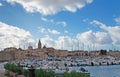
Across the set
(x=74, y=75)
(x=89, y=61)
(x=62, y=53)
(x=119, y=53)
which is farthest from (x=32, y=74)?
(x=62, y=53)

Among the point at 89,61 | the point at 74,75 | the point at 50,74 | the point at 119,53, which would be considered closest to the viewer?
the point at 74,75

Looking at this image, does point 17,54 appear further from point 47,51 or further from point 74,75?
point 74,75

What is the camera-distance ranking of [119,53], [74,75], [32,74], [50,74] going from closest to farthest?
[32,74] < [74,75] < [50,74] < [119,53]

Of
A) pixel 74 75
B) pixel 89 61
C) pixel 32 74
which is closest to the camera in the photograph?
pixel 32 74

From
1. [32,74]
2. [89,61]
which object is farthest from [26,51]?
[32,74]

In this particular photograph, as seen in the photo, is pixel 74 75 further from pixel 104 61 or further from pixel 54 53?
pixel 54 53

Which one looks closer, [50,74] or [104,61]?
[50,74]

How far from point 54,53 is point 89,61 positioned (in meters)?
55.8

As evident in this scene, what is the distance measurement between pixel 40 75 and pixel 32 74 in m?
11.0

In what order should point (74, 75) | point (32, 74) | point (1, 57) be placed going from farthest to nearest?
1. point (1, 57)
2. point (74, 75)
3. point (32, 74)

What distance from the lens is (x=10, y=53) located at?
545 ft

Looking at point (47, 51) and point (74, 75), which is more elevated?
point (47, 51)

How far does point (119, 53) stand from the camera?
145375 millimetres

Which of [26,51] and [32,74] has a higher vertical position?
[26,51]
